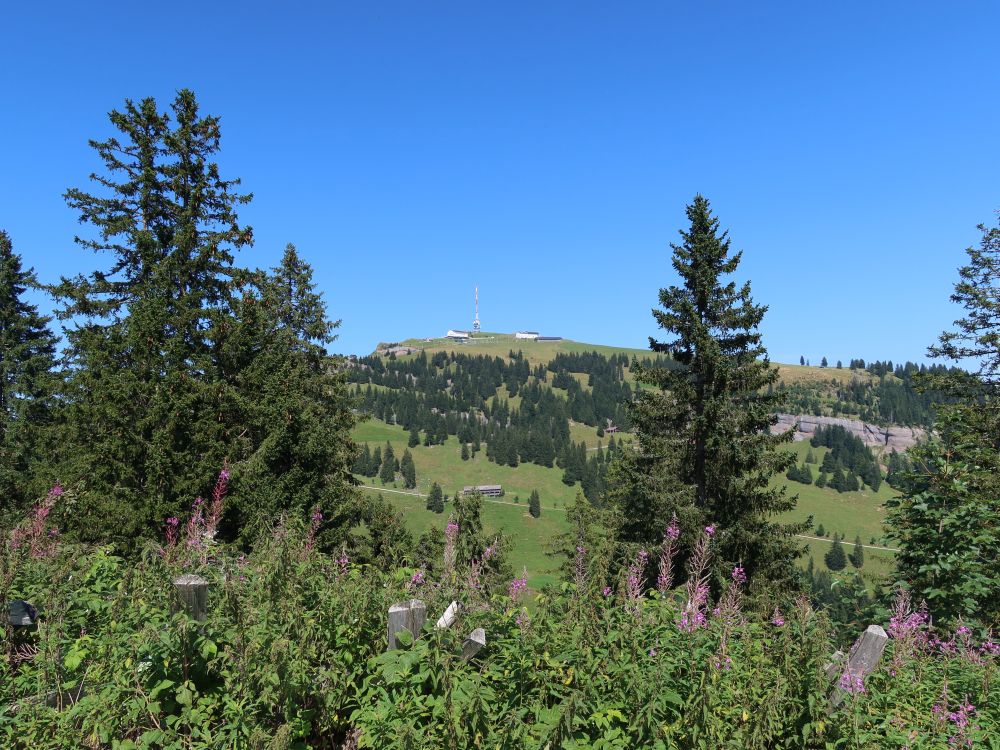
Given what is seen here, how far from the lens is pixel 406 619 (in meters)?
4.40

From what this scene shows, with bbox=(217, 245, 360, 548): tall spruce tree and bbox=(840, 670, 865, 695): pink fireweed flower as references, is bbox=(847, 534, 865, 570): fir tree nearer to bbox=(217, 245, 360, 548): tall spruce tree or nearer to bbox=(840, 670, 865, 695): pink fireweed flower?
bbox=(217, 245, 360, 548): tall spruce tree

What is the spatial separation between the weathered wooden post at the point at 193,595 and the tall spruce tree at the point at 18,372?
2710 centimetres

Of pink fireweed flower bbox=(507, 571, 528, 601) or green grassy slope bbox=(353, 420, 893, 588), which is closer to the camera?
pink fireweed flower bbox=(507, 571, 528, 601)

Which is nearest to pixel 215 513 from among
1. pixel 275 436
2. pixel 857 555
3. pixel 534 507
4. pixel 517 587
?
pixel 517 587

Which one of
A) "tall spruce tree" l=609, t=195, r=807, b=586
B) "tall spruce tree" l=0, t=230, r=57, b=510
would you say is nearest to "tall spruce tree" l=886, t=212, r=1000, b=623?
"tall spruce tree" l=609, t=195, r=807, b=586

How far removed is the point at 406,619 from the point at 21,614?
12.9 ft

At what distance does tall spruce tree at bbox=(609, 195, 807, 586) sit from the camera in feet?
69.9

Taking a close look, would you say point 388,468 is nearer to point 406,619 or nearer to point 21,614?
point 21,614

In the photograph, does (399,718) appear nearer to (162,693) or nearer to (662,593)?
(162,693)

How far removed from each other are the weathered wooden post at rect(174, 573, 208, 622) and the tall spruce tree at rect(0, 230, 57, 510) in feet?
88.9

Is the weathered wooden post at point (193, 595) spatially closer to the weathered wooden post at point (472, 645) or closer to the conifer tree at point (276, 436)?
the weathered wooden post at point (472, 645)

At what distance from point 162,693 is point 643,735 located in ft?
11.6

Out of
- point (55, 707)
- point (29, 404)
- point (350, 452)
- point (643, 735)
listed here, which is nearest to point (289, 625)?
point (55, 707)

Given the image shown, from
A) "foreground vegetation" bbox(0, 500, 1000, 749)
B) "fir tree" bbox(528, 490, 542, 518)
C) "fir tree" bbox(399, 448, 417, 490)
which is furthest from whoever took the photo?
"fir tree" bbox(399, 448, 417, 490)
